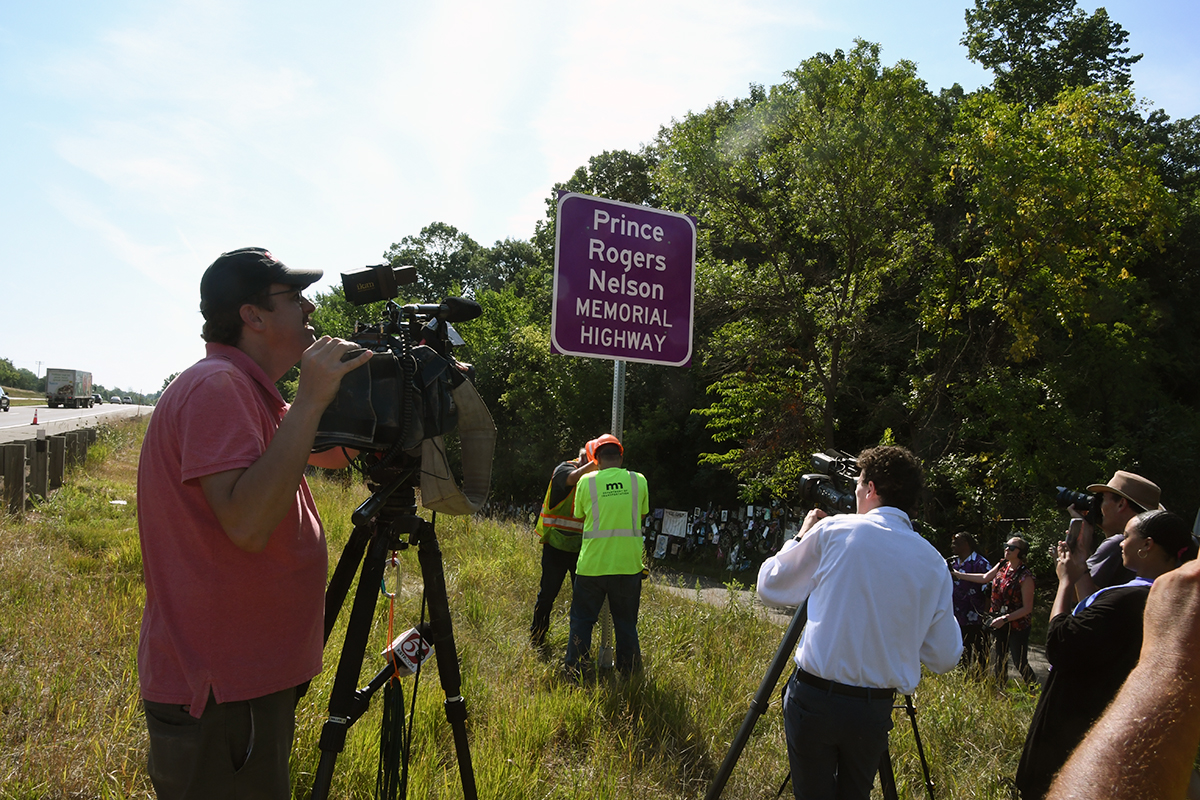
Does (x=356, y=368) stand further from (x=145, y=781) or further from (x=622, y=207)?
(x=622, y=207)

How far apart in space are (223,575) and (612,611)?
364 cm

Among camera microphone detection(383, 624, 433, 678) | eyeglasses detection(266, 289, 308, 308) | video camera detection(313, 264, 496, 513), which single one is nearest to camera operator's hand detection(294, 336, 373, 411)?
video camera detection(313, 264, 496, 513)

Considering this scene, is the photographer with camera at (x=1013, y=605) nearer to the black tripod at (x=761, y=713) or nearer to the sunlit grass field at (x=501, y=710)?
the sunlit grass field at (x=501, y=710)

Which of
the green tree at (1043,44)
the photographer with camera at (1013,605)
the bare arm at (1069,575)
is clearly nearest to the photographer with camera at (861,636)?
the bare arm at (1069,575)

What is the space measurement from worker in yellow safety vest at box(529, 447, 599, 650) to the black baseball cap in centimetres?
378

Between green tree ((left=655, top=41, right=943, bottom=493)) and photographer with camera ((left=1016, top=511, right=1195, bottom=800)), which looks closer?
photographer with camera ((left=1016, top=511, right=1195, bottom=800))

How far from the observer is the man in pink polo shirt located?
151 cm

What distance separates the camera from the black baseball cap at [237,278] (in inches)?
69.1

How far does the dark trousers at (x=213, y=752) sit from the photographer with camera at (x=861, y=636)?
1.78m

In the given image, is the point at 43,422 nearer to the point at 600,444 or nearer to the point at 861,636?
the point at 600,444

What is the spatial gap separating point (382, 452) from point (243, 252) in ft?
2.02

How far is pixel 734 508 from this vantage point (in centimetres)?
2233

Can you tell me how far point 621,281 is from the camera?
4.37 meters

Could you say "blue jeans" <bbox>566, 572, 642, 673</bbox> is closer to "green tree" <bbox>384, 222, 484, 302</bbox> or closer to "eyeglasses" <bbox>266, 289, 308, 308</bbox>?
"eyeglasses" <bbox>266, 289, 308, 308</bbox>
